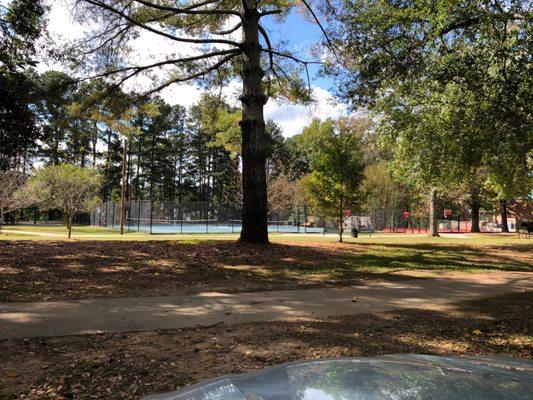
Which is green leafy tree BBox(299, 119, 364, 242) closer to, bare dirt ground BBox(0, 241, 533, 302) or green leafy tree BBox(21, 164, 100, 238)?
bare dirt ground BBox(0, 241, 533, 302)

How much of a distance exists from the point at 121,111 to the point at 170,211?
19.5 meters

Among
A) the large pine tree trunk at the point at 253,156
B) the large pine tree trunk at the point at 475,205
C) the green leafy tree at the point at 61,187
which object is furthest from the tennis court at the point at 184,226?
the large pine tree trunk at the point at 475,205

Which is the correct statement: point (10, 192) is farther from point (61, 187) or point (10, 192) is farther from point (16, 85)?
point (16, 85)

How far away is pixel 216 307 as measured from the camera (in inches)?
266

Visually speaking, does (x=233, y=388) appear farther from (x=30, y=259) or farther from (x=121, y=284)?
(x=30, y=259)

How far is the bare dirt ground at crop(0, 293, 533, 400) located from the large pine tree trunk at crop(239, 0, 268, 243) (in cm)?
836

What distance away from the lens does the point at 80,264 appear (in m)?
9.84

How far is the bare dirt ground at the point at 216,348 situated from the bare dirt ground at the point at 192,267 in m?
2.53

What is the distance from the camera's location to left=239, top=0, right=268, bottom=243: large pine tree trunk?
14.7 metres

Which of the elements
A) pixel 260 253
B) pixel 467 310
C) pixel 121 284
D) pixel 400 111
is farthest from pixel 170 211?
pixel 467 310

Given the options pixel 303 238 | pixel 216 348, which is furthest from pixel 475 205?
pixel 216 348

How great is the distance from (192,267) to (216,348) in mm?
5507

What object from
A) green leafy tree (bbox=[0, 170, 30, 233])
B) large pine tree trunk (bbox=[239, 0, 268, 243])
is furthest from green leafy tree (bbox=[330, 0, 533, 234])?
green leafy tree (bbox=[0, 170, 30, 233])

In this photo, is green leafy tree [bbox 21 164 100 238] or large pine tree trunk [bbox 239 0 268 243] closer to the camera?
large pine tree trunk [bbox 239 0 268 243]
